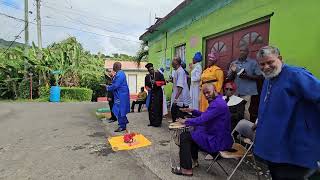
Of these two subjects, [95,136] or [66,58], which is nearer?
[95,136]

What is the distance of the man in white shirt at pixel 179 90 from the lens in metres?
6.97

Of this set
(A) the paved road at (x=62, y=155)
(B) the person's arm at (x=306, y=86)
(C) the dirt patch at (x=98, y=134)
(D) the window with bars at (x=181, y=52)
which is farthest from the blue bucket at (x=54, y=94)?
(B) the person's arm at (x=306, y=86)

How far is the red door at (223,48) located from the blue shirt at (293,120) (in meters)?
4.08

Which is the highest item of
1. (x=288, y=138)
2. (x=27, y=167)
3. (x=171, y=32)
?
(x=171, y=32)

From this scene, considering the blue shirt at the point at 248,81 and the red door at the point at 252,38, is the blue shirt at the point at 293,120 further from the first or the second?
the red door at the point at 252,38

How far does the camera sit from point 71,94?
20.2m

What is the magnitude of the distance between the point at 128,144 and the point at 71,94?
15.0m

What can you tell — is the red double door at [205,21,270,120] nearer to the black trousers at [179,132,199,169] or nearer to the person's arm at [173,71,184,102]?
the person's arm at [173,71,184,102]

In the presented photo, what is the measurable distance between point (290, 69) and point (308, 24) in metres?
1.99

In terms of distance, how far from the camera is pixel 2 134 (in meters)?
7.75

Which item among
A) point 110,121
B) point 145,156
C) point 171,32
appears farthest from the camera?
point 171,32

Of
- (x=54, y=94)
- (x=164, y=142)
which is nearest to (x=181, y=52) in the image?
(x=164, y=142)

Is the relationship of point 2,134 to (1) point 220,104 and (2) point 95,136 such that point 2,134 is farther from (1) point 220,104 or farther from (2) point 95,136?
(1) point 220,104

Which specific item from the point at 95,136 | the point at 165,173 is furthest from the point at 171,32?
→ the point at 165,173
